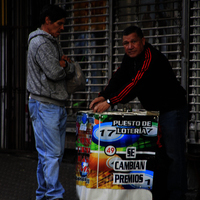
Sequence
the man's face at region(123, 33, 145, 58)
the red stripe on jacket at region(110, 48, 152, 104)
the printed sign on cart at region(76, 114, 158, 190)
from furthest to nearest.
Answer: the man's face at region(123, 33, 145, 58) → the red stripe on jacket at region(110, 48, 152, 104) → the printed sign on cart at region(76, 114, 158, 190)

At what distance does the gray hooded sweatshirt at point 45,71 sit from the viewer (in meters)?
3.85

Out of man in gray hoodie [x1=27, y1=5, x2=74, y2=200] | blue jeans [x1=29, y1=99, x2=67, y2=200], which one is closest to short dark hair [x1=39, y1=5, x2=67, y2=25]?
man in gray hoodie [x1=27, y1=5, x2=74, y2=200]

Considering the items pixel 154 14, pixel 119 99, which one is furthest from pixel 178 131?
pixel 154 14

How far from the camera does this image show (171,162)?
3.80m

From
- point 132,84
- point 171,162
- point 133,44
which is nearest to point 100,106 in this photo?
point 132,84

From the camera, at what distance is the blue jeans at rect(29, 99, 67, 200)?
3.87 metres

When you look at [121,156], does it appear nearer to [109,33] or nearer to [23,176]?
[23,176]

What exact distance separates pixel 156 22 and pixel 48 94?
2750 mm

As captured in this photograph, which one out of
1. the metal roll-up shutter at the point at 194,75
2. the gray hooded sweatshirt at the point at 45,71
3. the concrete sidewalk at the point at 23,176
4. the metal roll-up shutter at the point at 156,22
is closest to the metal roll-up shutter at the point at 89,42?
the metal roll-up shutter at the point at 156,22

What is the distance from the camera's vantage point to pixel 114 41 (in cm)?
638

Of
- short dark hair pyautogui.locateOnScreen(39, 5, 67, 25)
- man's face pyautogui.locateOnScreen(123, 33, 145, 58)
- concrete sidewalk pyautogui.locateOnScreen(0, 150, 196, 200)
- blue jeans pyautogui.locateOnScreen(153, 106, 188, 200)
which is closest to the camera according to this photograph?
man's face pyautogui.locateOnScreen(123, 33, 145, 58)

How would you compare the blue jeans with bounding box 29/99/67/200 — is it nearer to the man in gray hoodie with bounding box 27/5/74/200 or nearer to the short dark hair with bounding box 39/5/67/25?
the man in gray hoodie with bounding box 27/5/74/200

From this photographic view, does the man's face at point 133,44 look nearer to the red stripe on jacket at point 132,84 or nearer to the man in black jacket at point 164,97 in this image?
the man in black jacket at point 164,97

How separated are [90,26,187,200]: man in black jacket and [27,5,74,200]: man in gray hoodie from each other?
54cm
